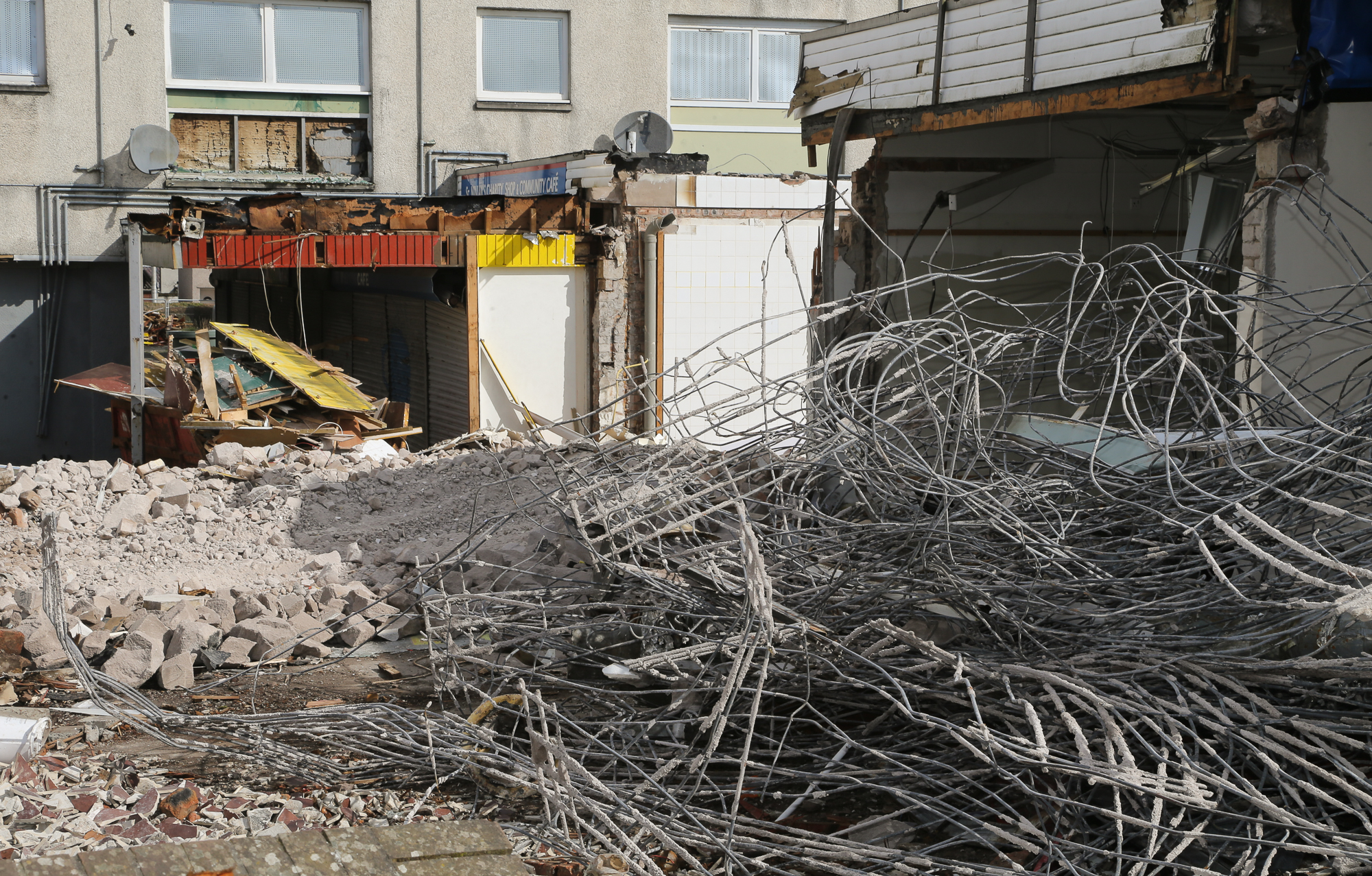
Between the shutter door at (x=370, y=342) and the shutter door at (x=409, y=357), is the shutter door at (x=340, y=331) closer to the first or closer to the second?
the shutter door at (x=370, y=342)

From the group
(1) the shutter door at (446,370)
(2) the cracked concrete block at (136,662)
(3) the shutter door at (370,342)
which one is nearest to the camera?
(2) the cracked concrete block at (136,662)

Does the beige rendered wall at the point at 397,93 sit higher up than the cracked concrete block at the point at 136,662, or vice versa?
the beige rendered wall at the point at 397,93

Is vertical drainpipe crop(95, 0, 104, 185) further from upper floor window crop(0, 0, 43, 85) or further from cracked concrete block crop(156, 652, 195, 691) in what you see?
cracked concrete block crop(156, 652, 195, 691)

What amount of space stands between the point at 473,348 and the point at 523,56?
561cm

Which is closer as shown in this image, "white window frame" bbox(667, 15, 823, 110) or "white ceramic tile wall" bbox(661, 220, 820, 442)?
"white ceramic tile wall" bbox(661, 220, 820, 442)

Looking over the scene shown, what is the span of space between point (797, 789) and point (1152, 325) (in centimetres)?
285

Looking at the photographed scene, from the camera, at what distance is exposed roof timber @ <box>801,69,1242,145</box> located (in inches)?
264

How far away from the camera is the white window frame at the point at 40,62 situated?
14.5 metres

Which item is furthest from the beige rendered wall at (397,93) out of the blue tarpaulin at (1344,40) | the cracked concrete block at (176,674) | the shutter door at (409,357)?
the blue tarpaulin at (1344,40)

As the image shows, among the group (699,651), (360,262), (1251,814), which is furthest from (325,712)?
(360,262)

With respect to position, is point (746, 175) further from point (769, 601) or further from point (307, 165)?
point (769, 601)

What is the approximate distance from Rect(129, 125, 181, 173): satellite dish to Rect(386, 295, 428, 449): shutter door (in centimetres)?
331

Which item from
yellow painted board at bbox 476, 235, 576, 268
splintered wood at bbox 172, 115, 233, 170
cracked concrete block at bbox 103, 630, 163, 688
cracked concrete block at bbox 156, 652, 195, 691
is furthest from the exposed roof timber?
splintered wood at bbox 172, 115, 233, 170

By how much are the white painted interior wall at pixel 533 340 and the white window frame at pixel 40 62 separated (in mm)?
6803
